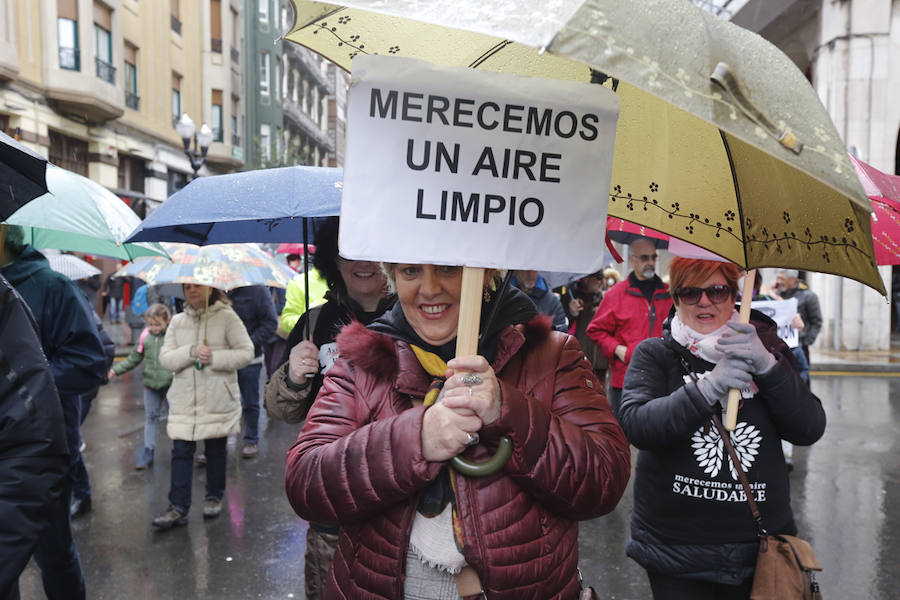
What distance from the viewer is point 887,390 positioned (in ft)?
36.7

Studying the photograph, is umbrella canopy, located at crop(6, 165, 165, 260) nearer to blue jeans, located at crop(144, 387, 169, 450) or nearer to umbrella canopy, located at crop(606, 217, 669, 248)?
umbrella canopy, located at crop(606, 217, 669, 248)

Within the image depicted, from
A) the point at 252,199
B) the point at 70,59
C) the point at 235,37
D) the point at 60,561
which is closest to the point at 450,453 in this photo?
the point at 252,199

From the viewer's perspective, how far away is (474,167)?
1.60m

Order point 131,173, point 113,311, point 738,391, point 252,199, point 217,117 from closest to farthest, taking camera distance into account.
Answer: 1. point 738,391
2. point 252,199
3. point 113,311
4. point 131,173
5. point 217,117

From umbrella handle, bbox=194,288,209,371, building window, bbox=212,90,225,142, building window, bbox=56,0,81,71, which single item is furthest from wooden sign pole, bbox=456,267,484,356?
building window, bbox=212,90,225,142

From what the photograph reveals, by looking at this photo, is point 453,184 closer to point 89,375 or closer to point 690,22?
point 690,22

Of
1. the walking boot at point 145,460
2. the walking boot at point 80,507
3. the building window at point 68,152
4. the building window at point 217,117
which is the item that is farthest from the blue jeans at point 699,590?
the building window at point 217,117

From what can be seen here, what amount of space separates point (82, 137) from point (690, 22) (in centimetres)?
2241

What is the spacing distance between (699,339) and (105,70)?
74.0ft

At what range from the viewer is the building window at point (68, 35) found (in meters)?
19.2

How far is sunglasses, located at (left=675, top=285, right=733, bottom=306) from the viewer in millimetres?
2783

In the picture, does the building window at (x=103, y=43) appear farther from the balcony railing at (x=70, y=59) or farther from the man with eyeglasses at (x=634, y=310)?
the man with eyeglasses at (x=634, y=310)

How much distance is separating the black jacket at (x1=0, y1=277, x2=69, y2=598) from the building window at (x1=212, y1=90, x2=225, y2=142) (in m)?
31.1

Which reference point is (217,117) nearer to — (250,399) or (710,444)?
(250,399)
